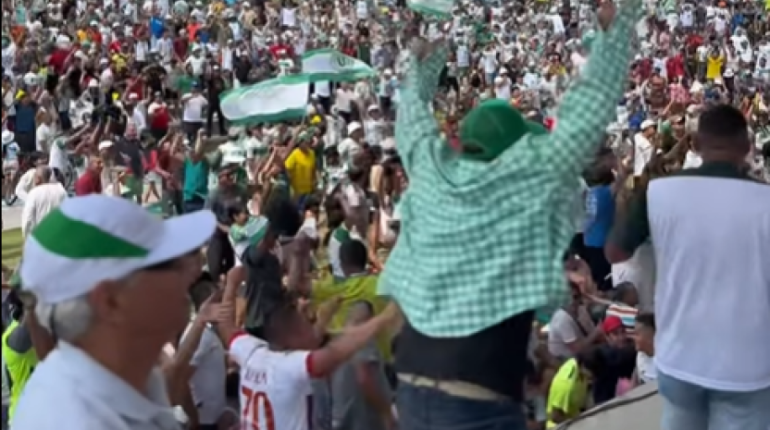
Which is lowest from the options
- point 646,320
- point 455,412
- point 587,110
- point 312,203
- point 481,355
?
point 312,203

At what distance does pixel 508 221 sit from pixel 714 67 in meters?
20.2

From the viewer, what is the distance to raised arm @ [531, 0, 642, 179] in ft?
9.34

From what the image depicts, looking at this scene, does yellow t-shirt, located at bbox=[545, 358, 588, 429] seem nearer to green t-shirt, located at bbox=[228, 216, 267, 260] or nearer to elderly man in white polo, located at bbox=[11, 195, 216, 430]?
green t-shirt, located at bbox=[228, 216, 267, 260]

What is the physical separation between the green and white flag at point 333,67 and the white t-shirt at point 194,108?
1101 millimetres

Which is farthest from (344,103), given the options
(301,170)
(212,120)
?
(301,170)

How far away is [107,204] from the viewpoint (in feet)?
7.25

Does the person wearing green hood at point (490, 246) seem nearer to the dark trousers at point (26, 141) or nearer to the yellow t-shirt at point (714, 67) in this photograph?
the dark trousers at point (26, 141)

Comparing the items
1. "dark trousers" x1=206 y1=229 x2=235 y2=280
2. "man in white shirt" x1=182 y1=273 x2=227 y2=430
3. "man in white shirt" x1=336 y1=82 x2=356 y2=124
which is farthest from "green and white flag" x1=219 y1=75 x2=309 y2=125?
"man in white shirt" x1=182 y1=273 x2=227 y2=430

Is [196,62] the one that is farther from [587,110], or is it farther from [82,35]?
[587,110]

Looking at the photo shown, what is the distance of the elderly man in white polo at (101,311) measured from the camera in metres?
2.10

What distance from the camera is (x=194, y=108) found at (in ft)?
42.7

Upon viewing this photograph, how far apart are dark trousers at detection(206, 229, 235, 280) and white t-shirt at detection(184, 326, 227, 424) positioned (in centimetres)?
119

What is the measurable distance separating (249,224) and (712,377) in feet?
15.7

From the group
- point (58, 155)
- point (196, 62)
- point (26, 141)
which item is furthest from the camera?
point (196, 62)
